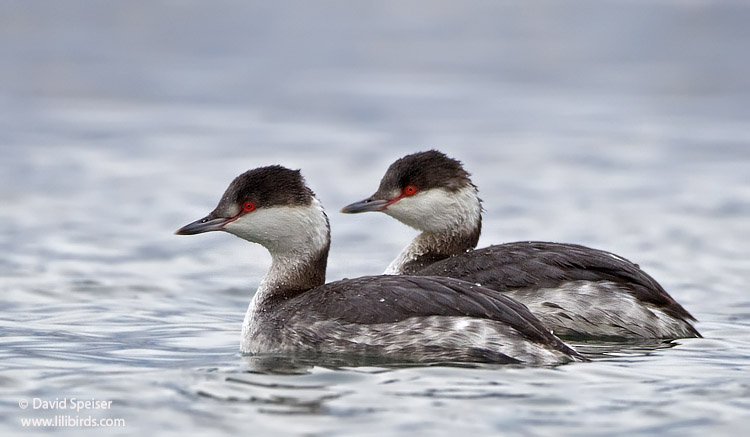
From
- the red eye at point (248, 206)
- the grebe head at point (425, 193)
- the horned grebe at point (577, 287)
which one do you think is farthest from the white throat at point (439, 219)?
the red eye at point (248, 206)

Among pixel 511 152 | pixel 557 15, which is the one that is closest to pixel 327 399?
pixel 511 152

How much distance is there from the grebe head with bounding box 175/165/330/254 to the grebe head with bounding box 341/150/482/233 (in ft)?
5.13

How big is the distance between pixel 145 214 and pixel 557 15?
18608mm

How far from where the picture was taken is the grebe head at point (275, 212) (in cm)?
962

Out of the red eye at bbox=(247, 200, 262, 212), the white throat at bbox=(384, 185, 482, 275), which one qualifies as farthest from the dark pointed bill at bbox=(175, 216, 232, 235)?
the white throat at bbox=(384, 185, 482, 275)

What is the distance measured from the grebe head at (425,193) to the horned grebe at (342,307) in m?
1.60

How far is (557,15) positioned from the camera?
33.1m

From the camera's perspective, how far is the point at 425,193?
446 inches

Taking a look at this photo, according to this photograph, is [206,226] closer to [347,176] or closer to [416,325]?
[416,325]

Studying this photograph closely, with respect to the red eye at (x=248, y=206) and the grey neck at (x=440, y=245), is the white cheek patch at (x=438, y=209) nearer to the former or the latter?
the grey neck at (x=440, y=245)

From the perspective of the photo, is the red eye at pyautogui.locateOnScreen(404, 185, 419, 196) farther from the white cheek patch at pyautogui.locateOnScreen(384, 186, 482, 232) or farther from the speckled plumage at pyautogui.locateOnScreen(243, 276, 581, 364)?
the speckled plumage at pyautogui.locateOnScreen(243, 276, 581, 364)

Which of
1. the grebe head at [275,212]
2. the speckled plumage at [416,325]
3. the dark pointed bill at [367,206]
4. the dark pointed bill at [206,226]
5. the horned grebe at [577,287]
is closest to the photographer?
the speckled plumage at [416,325]

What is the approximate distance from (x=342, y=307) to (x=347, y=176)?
9.95 metres

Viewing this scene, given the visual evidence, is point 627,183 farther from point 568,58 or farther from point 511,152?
point 568,58
